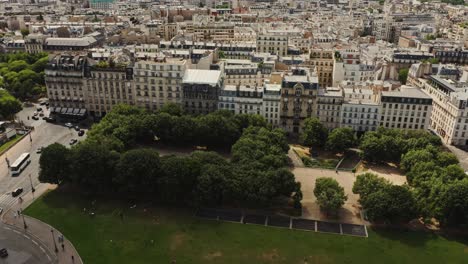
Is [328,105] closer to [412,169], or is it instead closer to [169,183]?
[412,169]

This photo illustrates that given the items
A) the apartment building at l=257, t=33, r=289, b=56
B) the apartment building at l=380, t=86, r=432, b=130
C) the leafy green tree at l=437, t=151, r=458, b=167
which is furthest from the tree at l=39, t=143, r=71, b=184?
the apartment building at l=257, t=33, r=289, b=56

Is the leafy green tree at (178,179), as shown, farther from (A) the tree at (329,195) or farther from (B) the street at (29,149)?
(B) the street at (29,149)

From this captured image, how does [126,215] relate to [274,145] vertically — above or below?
below

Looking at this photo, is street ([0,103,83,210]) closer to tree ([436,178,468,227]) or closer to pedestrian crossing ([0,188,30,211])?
pedestrian crossing ([0,188,30,211])

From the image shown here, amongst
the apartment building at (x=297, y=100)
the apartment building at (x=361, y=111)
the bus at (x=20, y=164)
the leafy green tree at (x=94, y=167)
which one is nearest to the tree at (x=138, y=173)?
the leafy green tree at (x=94, y=167)

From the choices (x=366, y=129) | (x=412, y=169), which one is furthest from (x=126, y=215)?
(x=366, y=129)

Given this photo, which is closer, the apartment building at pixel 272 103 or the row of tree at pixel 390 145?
the row of tree at pixel 390 145

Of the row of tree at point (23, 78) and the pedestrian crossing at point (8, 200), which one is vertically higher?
the row of tree at point (23, 78)
